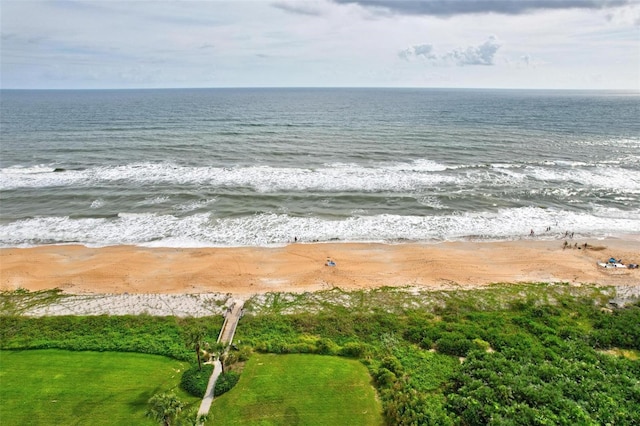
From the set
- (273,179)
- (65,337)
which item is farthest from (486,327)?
(273,179)

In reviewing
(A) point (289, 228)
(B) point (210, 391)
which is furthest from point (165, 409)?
(A) point (289, 228)

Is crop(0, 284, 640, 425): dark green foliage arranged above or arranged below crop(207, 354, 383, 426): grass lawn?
above

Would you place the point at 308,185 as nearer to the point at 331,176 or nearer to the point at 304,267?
the point at 331,176

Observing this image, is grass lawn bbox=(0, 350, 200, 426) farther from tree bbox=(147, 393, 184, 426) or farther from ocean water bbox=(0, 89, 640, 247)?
ocean water bbox=(0, 89, 640, 247)

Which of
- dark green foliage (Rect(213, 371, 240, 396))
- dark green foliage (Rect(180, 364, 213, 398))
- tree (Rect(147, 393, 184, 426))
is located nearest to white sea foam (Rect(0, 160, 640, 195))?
dark green foliage (Rect(180, 364, 213, 398))

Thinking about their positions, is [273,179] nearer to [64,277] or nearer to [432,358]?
[64,277]

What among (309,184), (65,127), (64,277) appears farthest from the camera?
(65,127)
